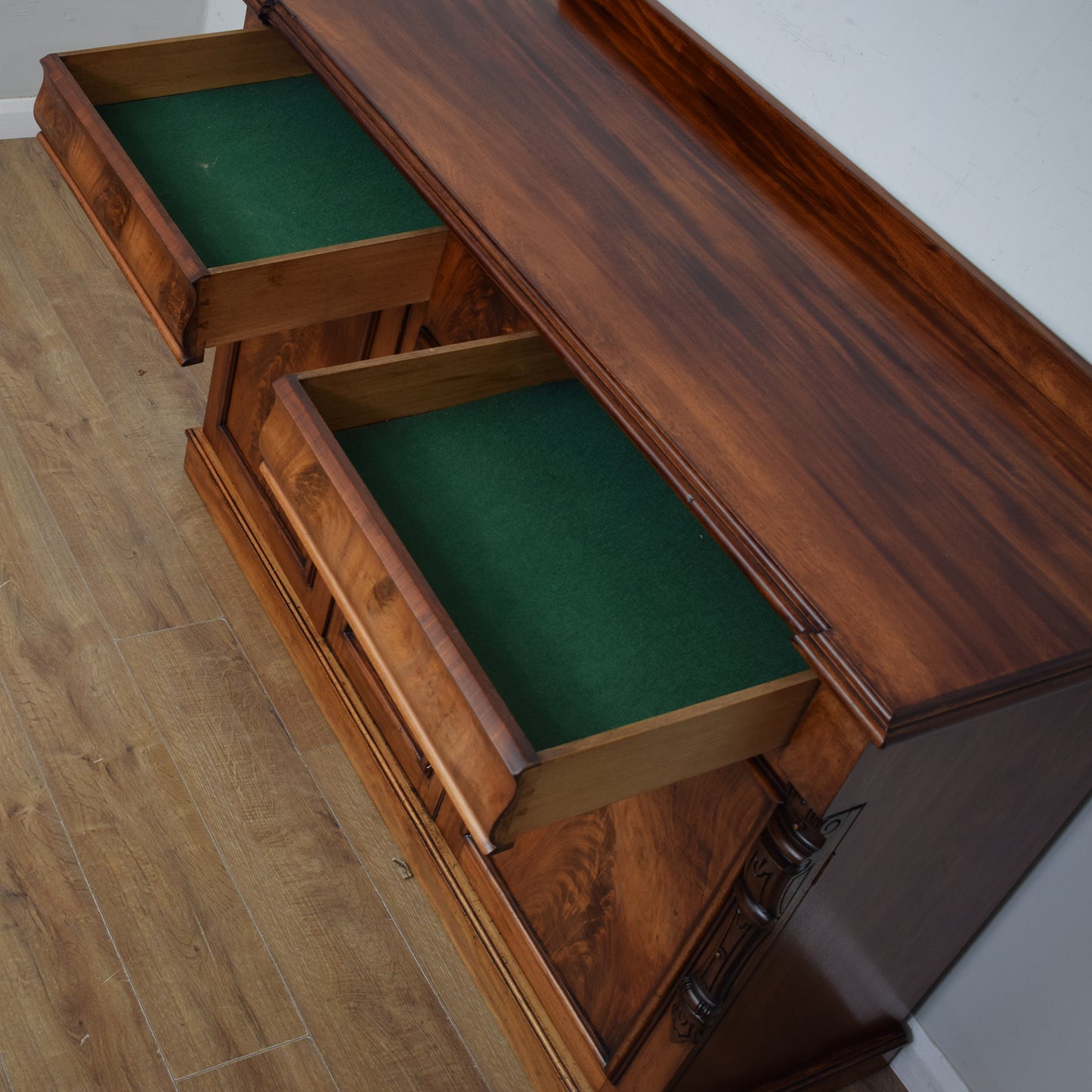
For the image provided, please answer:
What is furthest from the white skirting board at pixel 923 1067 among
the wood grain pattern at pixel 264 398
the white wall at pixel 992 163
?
the wood grain pattern at pixel 264 398

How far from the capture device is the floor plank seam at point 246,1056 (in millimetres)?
1389

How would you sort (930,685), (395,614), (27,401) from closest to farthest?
(930,685), (395,614), (27,401)

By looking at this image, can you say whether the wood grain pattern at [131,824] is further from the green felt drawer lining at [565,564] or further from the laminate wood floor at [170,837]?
the green felt drawer lining at [565,564]

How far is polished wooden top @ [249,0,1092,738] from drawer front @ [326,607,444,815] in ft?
2.08

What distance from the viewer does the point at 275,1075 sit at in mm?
1416

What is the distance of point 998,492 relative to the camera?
1104 millimetres

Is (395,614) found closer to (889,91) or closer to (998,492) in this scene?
(998,492)

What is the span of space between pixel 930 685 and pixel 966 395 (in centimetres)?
38

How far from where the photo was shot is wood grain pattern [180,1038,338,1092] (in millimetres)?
1391

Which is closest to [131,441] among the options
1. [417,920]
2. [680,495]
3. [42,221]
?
[42,221]

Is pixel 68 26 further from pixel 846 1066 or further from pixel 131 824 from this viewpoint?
pixel 846 1066

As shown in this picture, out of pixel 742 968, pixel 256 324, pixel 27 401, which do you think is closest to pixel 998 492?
pixel 742 968

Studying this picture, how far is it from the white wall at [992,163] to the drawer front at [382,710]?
680 millimetres

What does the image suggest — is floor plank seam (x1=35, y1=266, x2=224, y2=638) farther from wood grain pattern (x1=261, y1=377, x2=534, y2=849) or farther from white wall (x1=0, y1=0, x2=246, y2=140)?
wood grain pattern (x1=261, y1=377, x2=534, y2=849)
